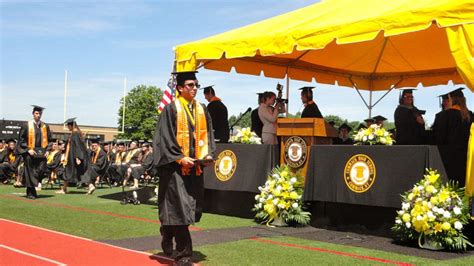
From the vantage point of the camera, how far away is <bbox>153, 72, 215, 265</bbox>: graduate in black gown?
6324 millimetres

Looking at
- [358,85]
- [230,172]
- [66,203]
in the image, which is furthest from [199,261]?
[358,85]

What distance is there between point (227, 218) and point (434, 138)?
13.2 feet

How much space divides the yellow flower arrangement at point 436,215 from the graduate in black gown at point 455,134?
26cm

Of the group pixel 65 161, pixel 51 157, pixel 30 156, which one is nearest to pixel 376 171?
pixel 30 156

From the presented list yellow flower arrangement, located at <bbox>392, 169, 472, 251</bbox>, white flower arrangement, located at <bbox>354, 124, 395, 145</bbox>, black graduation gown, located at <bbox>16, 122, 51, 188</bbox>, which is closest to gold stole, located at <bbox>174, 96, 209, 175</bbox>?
yellow flower arrangement, located at <bbox>392, 169, 472, 251</bbox>

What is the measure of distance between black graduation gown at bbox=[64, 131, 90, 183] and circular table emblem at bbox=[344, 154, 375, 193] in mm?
9603

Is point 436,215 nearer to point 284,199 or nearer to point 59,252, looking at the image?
point 284,199

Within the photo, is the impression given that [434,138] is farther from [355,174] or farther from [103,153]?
[103,153]

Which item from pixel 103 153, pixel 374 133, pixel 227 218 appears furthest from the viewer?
pixel 103 153

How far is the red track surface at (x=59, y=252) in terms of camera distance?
6.32 metres

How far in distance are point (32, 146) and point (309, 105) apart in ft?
24.2

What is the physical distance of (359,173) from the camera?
28.7 feet

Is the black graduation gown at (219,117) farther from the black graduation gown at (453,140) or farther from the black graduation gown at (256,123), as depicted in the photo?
the black graduation gown at (453,140)

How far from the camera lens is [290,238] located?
27.8ft
